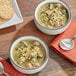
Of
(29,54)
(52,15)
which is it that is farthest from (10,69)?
(52,15)

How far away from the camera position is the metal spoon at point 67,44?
1.57 m

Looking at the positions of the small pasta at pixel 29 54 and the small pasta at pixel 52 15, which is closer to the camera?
the small pasta at pixel 29 54

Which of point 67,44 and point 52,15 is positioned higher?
point 52,15

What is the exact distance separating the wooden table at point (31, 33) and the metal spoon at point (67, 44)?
0.07 metres

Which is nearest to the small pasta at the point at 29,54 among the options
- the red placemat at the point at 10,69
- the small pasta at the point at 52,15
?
the red placemat at the point at 10,69

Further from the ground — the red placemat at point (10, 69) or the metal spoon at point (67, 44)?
the red placemat at point (10, 69)

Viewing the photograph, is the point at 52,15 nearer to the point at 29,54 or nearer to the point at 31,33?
the point at 31,33

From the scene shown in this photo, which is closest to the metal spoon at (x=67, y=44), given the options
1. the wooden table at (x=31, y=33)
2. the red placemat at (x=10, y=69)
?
the wooden table at (x=31, y=33)

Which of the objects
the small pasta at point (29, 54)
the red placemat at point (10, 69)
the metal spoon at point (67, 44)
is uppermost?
the small pasta at point (29, 54)

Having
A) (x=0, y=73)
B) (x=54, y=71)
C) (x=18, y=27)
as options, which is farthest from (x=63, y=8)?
(x=0, y=73)

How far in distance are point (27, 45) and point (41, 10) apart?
0.31 m

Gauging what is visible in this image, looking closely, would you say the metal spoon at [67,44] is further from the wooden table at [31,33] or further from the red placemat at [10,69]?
the red placemat at [10,69]

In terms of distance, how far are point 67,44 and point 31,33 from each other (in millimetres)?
257

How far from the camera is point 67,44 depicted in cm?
159
